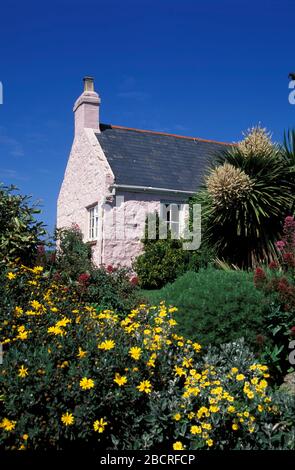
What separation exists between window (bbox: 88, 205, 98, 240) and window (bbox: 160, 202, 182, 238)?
2316 mm

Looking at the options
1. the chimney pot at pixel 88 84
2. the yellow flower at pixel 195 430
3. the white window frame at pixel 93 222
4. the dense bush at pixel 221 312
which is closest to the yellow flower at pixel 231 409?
the yellow flower at pixel 195 430

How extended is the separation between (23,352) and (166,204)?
43.3ft

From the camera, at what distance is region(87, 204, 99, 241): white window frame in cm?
1712

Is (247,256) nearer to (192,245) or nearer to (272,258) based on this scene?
(272,258)

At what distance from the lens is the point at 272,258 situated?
36.3 ft

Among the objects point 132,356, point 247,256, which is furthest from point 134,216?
point 132,356

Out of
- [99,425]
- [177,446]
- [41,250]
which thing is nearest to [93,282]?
[41,250]

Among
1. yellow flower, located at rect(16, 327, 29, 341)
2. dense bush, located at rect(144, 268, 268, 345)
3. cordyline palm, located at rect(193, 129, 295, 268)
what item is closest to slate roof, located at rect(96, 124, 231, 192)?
cordyline palm, located at rect(193, 129, 295, 268)

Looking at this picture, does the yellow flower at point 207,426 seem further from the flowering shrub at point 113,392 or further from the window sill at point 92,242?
the window sill at point 92,242

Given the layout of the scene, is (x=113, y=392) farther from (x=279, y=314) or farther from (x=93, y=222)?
(x=93, y=222)

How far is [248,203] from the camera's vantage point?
11398 millimetres

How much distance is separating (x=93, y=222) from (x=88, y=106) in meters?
4.39

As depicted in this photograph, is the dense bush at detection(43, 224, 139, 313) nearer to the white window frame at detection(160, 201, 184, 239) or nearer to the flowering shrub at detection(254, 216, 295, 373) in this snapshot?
the flowering shrub at detection(254, 216, 295, 373)

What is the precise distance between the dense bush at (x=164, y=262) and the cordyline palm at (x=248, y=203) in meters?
3.29
